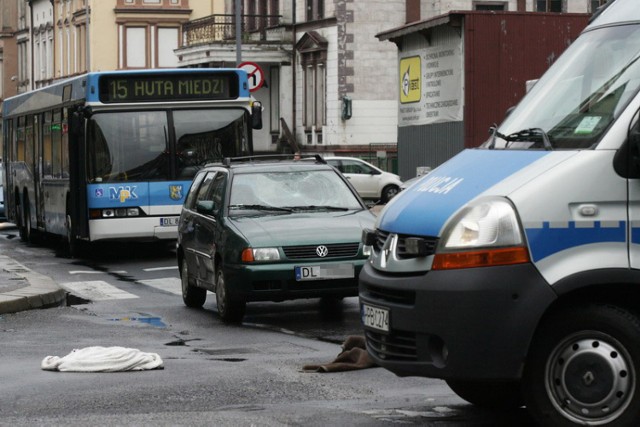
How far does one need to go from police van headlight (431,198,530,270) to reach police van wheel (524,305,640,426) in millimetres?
392

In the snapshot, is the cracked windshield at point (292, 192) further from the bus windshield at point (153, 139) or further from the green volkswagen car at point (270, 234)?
the bus windshield at point (153, 139)

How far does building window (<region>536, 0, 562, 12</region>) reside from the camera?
192 ft

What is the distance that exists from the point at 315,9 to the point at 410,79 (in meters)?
23.1

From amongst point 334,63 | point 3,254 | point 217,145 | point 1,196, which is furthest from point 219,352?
point 334,63

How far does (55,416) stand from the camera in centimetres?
859

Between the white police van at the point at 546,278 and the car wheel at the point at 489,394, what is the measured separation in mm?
1105

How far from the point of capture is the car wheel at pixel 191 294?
16.7 m

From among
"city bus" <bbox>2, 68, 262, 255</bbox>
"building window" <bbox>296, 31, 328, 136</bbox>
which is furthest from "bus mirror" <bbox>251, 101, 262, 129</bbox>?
"building window" <bbox>296, 31, 328, 136</bbox>

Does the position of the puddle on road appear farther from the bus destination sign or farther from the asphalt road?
the bus destination sign

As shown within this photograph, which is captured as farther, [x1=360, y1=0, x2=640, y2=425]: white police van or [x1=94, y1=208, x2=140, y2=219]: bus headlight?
[x1=94, y1=208, x2=140, y2=219]: bus headlight

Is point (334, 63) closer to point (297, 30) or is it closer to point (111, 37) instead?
point (297, 30)

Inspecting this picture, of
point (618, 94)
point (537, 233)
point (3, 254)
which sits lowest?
point (3, 254)

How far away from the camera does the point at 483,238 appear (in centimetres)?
720

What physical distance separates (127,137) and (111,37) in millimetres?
57807
